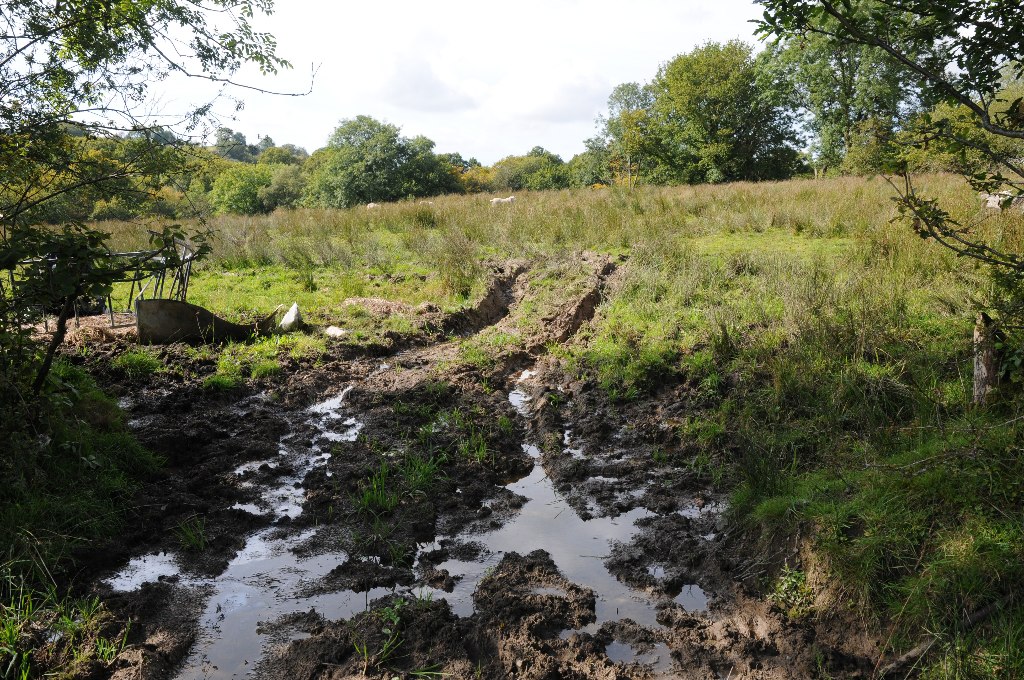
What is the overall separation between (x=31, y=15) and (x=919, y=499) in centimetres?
668

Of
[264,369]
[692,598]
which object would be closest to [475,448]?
[692,598]

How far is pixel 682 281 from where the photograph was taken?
848 cm

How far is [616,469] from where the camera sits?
5.23 meters

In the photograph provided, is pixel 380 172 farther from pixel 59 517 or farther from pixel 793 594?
pixel 793 594

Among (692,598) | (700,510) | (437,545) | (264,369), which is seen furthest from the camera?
(264,369)

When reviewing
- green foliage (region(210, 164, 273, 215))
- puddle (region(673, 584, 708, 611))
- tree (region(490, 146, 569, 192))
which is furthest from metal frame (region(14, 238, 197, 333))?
green foliage (region(210, 164, 273, 215))

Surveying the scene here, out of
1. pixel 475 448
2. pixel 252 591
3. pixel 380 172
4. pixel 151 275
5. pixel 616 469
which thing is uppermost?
pixel 380 172

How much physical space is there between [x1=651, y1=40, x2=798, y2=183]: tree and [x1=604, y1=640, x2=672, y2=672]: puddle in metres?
41.3

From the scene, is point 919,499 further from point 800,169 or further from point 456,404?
point 800,169

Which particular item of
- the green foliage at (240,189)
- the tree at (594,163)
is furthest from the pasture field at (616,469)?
the green foliage at (240,189)

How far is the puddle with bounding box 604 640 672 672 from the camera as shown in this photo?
3.15m

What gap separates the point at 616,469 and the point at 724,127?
4268cm

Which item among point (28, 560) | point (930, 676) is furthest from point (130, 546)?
point (930, 676)

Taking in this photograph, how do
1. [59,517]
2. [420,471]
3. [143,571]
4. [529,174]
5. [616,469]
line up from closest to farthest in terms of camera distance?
[143,571] → [59,517] → [420,471] → [616,469] → [529,174]
